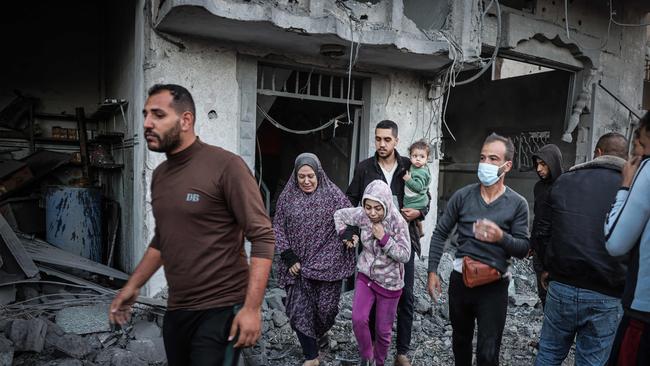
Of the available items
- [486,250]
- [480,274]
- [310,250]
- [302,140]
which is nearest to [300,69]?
[310,250]

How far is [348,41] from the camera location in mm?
5180

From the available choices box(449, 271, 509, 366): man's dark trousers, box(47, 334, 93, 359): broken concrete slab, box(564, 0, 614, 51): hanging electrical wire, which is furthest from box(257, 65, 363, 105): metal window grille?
box(564, 0, 614, 51): hanging electrical wire

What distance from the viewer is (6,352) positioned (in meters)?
3.30

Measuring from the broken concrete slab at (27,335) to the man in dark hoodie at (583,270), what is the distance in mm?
3660

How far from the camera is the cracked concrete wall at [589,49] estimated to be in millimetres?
7699

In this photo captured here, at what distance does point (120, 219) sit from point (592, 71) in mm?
8624

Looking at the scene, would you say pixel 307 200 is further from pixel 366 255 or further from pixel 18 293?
pixel 18 293

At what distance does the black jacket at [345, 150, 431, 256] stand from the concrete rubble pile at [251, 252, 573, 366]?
3.92 feet

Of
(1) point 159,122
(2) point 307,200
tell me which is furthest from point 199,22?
(1) point 159,122

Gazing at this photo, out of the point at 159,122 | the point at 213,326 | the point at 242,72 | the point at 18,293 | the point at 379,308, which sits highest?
the point at 242,72

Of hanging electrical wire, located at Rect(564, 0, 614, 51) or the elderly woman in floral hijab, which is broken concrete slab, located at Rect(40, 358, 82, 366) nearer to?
the elderly woman in floral hijab

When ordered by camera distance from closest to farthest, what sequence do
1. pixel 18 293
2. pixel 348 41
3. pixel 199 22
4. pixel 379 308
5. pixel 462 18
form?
pixel 379 308
pixel 18 293
pixel 199 22
pixel 348 41
pixel 462 18

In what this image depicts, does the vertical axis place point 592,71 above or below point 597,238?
above

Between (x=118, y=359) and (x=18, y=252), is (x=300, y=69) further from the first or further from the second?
(x=118, y=359)
